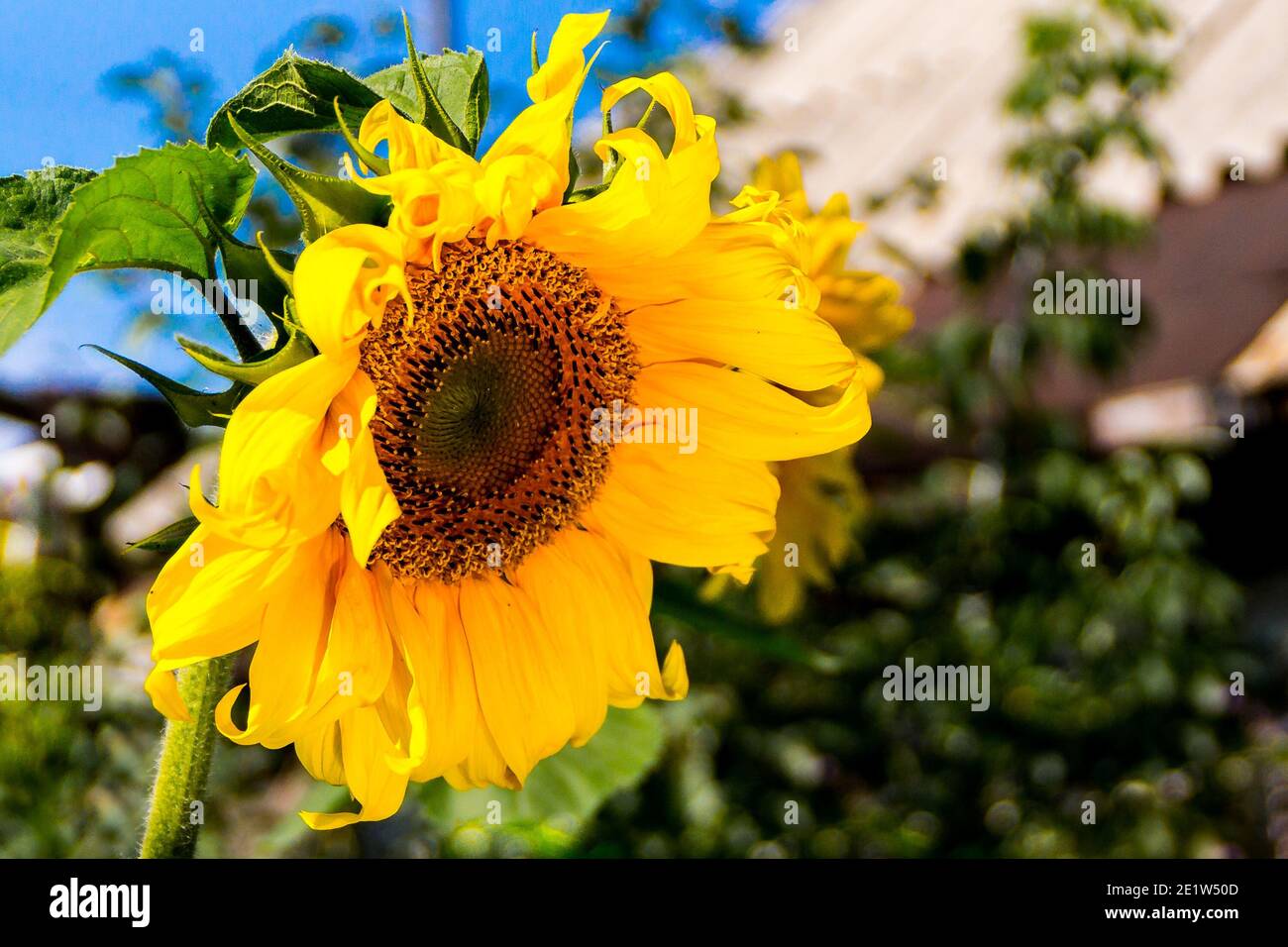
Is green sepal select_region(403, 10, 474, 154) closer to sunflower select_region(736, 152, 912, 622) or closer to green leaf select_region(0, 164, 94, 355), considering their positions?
green leaf select_region(0, 164, 94, 355)

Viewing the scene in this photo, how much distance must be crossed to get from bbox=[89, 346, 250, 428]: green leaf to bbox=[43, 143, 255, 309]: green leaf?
66 mm

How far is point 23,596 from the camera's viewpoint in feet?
7.64

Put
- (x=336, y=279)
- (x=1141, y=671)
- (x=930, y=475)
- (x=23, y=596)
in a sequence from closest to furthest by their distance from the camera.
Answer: (x=336, y=279) < (x=23, y=596) < (x=1141, y=671) < (x=930, y=475)

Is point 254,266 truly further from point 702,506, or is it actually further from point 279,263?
point 702,506

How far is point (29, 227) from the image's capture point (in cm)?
66

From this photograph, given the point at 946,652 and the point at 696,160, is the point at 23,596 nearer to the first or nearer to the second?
the point at 946,652

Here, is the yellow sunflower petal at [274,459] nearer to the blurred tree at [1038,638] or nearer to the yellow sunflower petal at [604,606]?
the yellow sunflower petal at [604,606]

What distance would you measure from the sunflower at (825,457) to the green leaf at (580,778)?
0.18 meters

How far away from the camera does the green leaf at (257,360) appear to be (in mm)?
659

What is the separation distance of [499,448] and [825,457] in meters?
0.71

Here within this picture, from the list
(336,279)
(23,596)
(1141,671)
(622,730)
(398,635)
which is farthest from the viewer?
(1141,671)

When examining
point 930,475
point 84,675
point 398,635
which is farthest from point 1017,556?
point 398,635

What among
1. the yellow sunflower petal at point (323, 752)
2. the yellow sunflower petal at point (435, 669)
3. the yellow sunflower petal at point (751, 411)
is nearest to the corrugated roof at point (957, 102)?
the yellow sunflower petal at point (751, 411)
